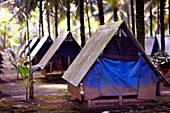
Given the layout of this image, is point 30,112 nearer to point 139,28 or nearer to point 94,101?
point 94,101

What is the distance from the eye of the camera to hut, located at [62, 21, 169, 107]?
37.8ft

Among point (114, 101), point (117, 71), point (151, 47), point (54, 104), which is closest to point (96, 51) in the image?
point (117, 71)

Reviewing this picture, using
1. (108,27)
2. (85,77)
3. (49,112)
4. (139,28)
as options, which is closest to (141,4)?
(139,28)

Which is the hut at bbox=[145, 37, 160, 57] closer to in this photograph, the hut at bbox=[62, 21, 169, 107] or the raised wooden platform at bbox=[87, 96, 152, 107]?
the hut at bbox=[62, 21, 169, 107]

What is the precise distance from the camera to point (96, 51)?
11.8m

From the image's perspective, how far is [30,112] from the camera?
10742mm

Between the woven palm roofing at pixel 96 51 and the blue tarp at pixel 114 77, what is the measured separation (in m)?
0.21

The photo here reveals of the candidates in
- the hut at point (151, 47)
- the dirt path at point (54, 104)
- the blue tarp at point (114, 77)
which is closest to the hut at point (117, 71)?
the blue tarp at point (114, 77)

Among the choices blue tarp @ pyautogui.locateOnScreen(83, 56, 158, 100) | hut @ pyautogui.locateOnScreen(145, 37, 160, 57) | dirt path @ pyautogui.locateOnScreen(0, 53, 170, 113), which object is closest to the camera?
dirt path @ pyautogui.locateOnScreen(0, 53, 170, 113)

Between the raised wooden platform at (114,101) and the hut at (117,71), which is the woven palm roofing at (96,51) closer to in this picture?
the hut at (117,71)

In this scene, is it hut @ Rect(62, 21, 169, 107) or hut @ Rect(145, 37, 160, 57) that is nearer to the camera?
hut @ Rect(62, 21, 169, 107)

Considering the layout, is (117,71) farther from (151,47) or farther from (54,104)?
(151,47)

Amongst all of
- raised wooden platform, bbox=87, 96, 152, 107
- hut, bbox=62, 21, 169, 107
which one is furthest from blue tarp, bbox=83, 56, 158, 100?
raised wooden platform, bbox=87, 96, 152, 107

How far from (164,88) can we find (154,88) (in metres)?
3.59
